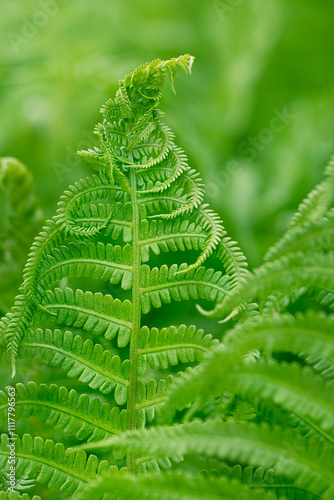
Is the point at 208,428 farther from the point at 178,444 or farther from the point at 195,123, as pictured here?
the point at 195,123

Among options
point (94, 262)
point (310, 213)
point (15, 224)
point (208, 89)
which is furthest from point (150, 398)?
point (208, 89)

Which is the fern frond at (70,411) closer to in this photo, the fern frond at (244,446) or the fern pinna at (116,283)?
the fern pinna at (116,283)

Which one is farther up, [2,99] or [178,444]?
[2,99]

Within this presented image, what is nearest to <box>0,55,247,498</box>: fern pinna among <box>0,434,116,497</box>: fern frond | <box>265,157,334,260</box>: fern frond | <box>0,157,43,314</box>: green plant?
<box>0,434,116,497</box>: fern frond

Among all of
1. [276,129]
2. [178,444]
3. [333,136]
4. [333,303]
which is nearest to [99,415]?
[178,444]

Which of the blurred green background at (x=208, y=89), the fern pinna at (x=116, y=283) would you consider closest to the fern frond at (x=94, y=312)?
the fern pinna at (x=116, y=283)

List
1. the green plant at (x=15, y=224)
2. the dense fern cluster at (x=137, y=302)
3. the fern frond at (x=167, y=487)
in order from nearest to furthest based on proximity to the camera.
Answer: the fern frond at (x=167, y=487), the dense fern cluster at (x=137, y=302), the green plant at (x=15, y=224)

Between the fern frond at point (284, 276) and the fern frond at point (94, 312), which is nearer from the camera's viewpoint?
the fern frond at point (284, 276)
